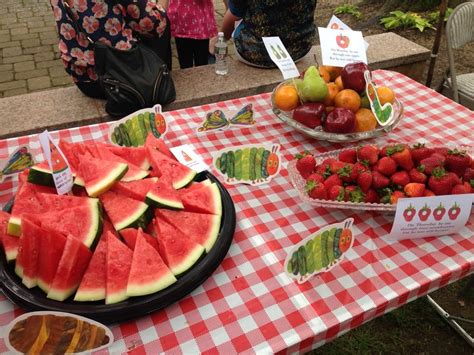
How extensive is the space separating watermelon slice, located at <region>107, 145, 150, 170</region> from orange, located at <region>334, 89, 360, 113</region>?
828 mm

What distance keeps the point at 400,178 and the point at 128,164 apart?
88 cm

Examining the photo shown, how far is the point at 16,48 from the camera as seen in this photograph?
194 inches

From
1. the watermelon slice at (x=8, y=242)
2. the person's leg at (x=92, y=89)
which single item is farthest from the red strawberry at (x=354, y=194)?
the person's leg at (x=92, y=89)

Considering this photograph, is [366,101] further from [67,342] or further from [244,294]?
[67,342]

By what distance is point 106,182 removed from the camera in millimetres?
1180

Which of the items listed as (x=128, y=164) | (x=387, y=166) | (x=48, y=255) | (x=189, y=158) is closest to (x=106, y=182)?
(x=128, y=164)

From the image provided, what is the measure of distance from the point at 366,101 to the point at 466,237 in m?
0.68

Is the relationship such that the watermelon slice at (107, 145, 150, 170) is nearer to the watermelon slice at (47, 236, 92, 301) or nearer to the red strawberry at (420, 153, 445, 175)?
the watermelon slice at (47, 236, 92, 301)

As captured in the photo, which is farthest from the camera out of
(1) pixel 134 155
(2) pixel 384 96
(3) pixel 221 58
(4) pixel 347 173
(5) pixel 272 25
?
(3) pixel 221 58

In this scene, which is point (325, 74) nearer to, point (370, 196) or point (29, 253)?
point (370, 196)

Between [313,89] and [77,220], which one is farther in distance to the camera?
[313,89]

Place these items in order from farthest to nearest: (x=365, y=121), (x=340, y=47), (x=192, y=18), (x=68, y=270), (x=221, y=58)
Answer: (x=192, y=18), (x=221, y=58), (x=340, y=47), (x=365, y=121), (x=68, y=270)

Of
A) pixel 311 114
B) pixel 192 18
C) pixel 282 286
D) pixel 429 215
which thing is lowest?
pixel 282 286

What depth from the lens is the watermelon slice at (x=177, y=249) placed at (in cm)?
104
